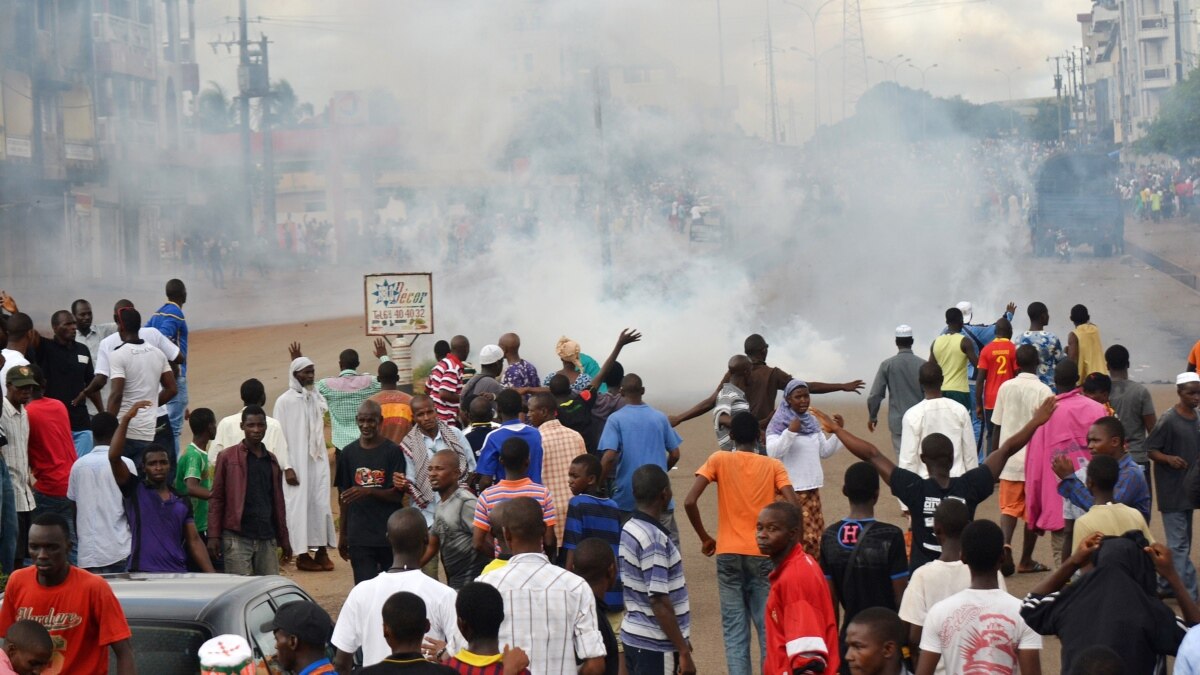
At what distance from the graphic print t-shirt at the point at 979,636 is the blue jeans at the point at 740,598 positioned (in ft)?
6.35

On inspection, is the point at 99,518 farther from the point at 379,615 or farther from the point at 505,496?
the point at 379,615

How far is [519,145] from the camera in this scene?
81.5 ft

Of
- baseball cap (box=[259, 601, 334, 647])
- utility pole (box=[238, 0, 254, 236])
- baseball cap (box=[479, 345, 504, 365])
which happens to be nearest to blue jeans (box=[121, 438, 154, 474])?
baseball cap (box=[479, 345, 504, 365])

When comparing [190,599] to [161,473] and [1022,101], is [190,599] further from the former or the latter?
[1022,101]

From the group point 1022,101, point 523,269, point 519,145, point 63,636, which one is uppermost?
point 1022,101

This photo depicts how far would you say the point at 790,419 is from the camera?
9.02 meters

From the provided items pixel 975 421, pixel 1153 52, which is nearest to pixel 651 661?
pixel 975 421

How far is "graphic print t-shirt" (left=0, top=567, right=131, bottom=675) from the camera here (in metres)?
5.58

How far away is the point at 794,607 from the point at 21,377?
534 cm

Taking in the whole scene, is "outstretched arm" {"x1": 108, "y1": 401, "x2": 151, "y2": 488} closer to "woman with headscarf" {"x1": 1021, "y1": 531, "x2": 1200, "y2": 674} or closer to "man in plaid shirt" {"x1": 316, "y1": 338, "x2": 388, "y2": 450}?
"man in plaid shirt" {"x1": 316, "y1": 338, "x2": 388, "y2": 450}

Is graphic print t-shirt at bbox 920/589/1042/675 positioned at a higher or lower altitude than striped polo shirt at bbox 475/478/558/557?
lower

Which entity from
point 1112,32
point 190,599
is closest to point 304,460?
point 190,599

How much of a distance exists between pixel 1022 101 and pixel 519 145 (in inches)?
2163

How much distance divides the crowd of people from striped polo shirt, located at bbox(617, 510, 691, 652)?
1 cm
